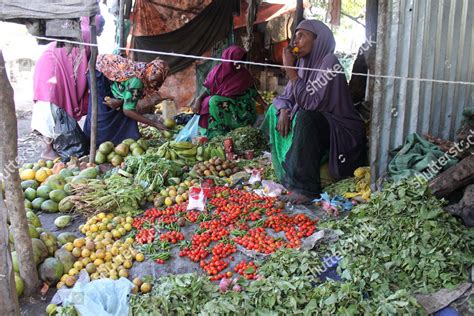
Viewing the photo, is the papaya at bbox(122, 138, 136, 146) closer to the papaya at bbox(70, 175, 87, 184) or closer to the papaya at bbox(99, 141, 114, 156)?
the papaya at bbox(99, 141, 114, 156)

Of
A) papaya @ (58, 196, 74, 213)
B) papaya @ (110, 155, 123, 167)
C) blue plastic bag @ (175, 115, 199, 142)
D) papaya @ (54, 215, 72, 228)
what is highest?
blue plastic bag @ (175, 115, 199, 142)

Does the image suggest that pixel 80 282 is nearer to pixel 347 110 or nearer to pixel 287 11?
pixel 347 110

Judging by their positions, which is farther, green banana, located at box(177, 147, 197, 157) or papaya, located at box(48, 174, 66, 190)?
green banana, located at box(177, 147, 197, 157)

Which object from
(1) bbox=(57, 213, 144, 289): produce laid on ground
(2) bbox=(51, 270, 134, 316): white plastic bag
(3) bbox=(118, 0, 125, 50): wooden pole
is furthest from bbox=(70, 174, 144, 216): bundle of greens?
(3) bbox=(118, 0, 125, 50): wooden pole

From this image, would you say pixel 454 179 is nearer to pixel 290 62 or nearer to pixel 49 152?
pixel 290 62

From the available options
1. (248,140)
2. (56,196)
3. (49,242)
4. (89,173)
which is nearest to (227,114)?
(248,140)

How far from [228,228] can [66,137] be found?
9.68 ft

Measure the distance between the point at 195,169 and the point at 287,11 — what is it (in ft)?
20.9

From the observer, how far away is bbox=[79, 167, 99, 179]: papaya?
4.56 meters

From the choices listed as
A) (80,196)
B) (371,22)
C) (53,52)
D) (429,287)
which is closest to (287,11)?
(371,22)

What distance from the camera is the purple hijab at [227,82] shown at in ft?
21.0

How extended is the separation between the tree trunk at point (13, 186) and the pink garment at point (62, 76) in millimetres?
2905

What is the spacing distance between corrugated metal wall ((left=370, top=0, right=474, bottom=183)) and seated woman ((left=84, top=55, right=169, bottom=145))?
9.87 ft

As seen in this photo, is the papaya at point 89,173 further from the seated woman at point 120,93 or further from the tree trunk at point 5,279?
the tree trunk at point 5,279
